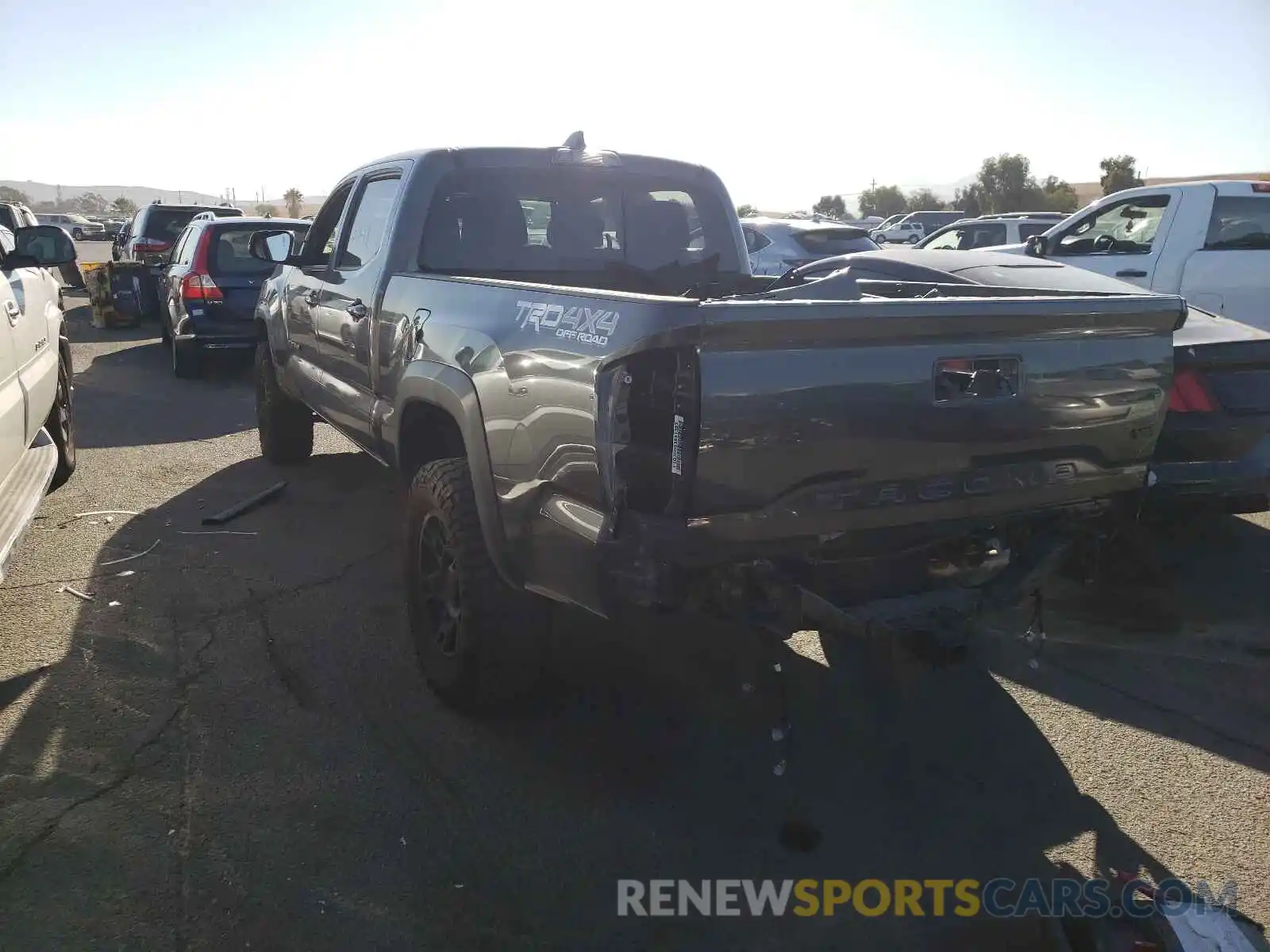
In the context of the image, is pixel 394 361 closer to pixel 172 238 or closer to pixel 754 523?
pixel 754 523

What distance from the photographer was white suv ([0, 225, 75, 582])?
167 inches

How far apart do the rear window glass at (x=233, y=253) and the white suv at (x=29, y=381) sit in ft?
14.6

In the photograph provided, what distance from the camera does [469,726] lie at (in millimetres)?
3652

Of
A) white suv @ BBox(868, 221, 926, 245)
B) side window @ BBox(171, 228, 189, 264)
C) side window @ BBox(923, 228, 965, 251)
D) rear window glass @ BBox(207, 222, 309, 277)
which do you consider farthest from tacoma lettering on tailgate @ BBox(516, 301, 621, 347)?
white suv @ BBox(868, 221, 926, 245)

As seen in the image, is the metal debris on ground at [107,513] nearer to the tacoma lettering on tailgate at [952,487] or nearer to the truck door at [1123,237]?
the tacoma lettering on tailgate at [952,487]

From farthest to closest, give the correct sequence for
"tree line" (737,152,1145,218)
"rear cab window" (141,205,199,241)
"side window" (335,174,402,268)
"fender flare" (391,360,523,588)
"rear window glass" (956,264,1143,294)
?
1. "tree line" (737,152,1145,218)
2. "rear cab window" (141,205,199,241)
3. "rear window glass" (956,264,1143,294)
4. "side window" (335,174,402,268)
5. "fender flare" (391,360,523,588)

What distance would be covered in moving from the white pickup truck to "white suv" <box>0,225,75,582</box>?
7.52 m

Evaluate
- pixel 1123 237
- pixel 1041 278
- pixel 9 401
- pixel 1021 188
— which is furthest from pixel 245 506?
pixel 1021 188

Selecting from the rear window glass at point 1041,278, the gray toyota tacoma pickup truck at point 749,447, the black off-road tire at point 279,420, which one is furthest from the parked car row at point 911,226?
the gray toyota tacoma pickup truck at point 749,447

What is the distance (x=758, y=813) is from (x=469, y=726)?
3.61 feet

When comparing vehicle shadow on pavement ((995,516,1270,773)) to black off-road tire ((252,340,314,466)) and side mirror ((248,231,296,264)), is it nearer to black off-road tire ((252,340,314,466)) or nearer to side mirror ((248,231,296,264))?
side mirror ((248,231,296,264))

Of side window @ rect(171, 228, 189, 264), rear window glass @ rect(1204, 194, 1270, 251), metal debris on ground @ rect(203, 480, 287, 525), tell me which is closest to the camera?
metal debris on ground @ rect(203, 480, 287, 525)

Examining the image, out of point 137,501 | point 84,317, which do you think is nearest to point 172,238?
point 84,317

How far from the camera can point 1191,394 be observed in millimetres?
4777
